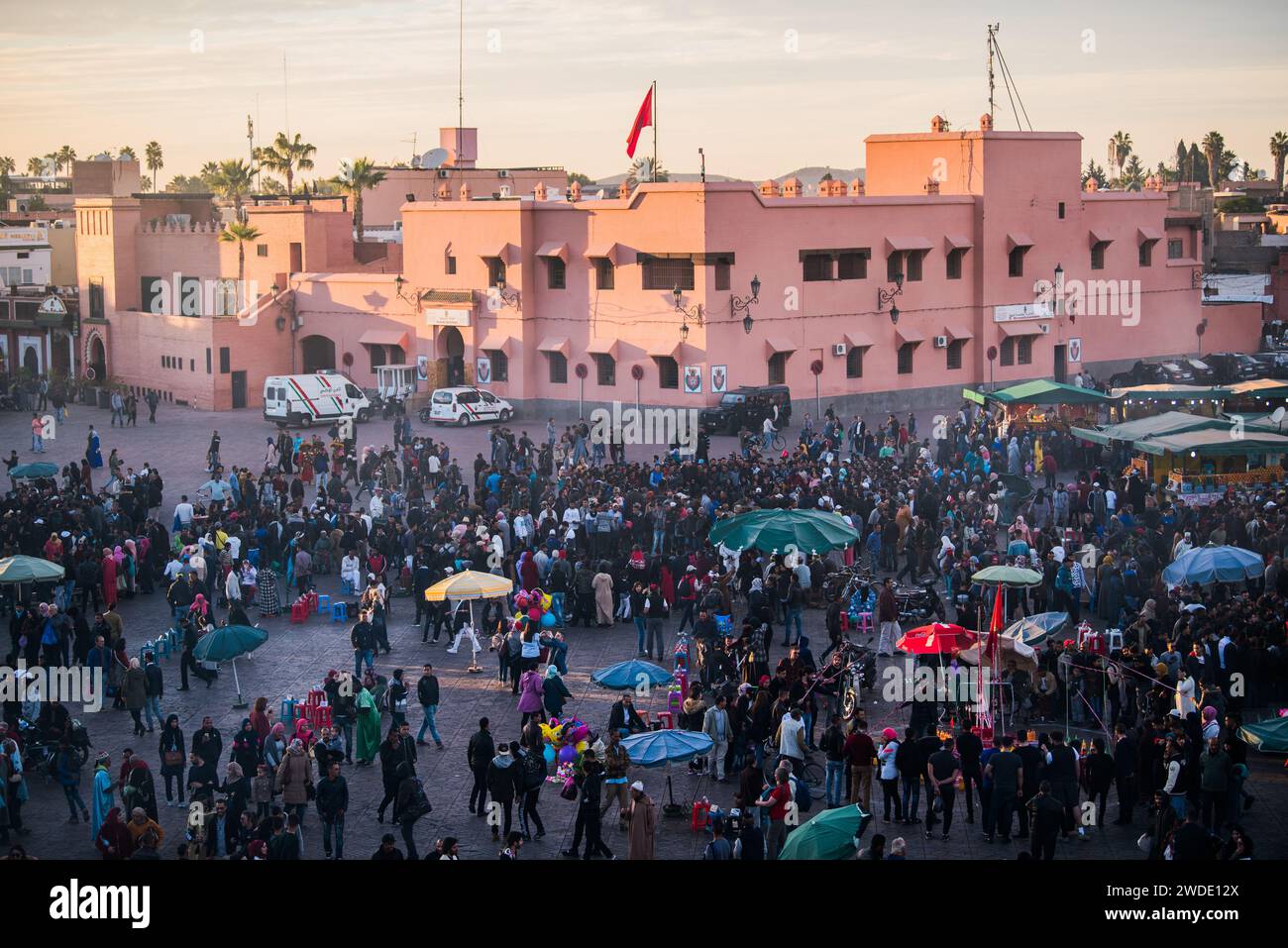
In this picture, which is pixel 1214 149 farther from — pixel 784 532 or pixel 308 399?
pixel 784 532

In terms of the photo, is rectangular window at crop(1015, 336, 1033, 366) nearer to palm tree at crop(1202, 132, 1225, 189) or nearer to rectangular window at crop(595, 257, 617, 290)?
rectangular window at crop(595, 257, 617, 290)

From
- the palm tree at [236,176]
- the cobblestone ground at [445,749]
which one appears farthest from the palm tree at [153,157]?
the cobblestone ground at [445,749]

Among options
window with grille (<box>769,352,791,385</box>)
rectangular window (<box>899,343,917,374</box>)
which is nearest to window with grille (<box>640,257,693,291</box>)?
window with grille (<box>769,352,791,385</box>)

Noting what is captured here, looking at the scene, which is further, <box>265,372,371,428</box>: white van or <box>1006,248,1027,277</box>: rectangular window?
<box>1006,248,1027,277</box>: rectangular window

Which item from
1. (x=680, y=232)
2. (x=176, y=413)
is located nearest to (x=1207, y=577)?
(x=680, y=232)

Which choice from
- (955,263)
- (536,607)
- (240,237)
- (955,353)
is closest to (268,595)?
(536,607)

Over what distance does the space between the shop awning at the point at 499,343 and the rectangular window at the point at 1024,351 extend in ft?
51.2

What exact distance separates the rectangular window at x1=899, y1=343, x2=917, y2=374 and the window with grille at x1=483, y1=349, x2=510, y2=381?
11499 millimetres

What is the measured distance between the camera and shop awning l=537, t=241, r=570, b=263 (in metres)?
46.5

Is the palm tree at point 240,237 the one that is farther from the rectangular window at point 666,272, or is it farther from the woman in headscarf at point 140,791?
the woman in headscarf at point 140,791

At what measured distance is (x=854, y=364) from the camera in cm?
4716

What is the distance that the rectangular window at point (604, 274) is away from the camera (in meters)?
46.0

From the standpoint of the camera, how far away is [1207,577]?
22141mm

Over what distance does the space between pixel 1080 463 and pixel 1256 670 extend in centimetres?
1652
